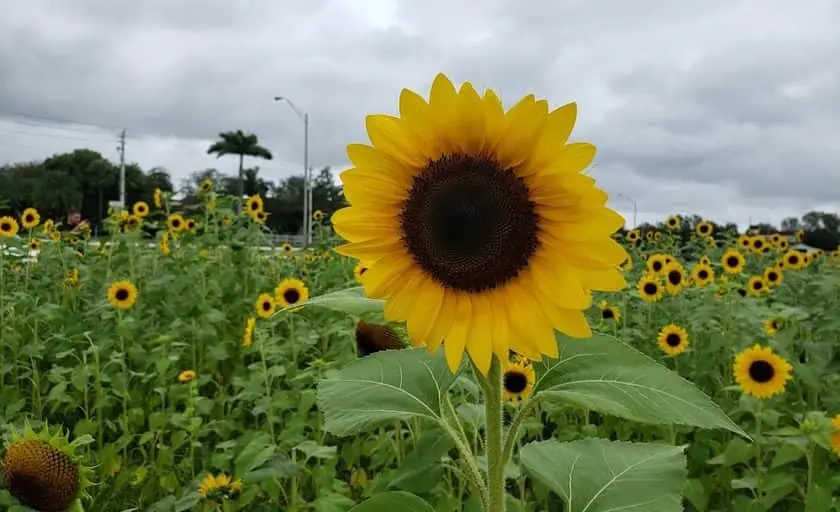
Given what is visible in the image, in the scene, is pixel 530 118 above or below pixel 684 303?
above

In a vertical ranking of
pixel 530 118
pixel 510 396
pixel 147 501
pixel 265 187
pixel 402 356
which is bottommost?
pixel 147 501

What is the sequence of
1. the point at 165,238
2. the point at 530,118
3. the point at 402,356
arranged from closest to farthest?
the point at 530,118
the point at 402,356
the point at 165,238

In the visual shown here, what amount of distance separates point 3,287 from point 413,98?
5.32 metres

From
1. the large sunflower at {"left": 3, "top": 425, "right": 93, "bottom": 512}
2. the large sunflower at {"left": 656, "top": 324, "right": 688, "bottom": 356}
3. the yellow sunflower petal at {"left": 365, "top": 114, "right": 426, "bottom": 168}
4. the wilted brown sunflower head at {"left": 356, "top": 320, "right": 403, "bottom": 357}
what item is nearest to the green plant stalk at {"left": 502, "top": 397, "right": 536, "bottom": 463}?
the yellow sunflower petal at {"left": 365, "top": 114, "right": 426, "bottom": 168}

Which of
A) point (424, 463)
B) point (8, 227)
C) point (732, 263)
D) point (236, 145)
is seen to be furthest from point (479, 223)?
point (236, 145)

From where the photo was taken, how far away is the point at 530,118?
105 cm

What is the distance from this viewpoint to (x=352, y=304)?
3.61ft

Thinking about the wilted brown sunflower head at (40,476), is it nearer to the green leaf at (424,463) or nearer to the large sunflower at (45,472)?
the large sunflower at (45,472)

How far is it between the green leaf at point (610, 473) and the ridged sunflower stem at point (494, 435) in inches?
5.1

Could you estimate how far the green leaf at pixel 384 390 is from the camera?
1124 mm

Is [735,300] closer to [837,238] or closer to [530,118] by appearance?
[530,118]

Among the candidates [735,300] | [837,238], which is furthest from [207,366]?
[837,238]

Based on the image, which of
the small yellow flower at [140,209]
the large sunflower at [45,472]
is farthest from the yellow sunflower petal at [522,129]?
the small yellow flower at [140,209]

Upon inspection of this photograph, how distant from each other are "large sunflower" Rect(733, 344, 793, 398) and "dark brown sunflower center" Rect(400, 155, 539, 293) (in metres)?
2.61
